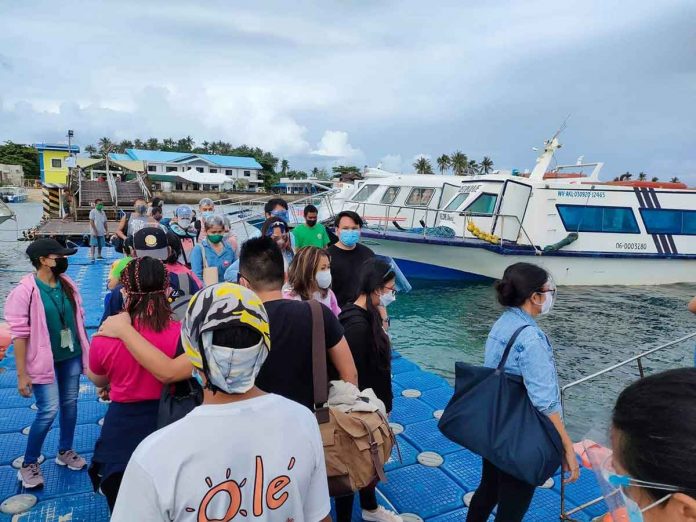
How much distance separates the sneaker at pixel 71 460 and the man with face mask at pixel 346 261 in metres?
2.26

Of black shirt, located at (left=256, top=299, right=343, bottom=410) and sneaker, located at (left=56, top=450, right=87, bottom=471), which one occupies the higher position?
black shirt, located at (left=256, top=299, right=343, bottom=410)

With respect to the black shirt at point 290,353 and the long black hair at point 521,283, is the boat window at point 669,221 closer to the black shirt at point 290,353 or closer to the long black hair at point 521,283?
the long black hair at point 521,283

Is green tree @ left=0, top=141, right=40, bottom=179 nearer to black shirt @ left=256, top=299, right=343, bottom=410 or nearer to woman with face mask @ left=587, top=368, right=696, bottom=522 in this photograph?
black shirt @ left=256, top=299, right=343, bottom=410

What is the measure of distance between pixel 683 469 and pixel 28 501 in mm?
3266

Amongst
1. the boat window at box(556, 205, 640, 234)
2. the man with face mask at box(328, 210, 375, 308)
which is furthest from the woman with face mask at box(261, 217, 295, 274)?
the boat window at box(556, 205, 640, 234)

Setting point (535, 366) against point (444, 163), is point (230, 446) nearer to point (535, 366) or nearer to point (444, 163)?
point (535, 366)

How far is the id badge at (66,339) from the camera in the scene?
2.99m

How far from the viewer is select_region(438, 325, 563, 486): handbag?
2074 millimetres

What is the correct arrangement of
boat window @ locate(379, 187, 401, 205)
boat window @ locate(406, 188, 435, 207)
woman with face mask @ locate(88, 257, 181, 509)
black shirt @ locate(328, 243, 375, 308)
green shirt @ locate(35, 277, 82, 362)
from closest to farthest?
woman with face mask @ locate(88, 257, 181, 509), green shirt @ locate(35, 277, 82, 362), black shirt @ locate(328, 243, 375, 308), boat window @ locate(406, 188, 435, 207), boat window @ locate(379, 187, 401, 205)

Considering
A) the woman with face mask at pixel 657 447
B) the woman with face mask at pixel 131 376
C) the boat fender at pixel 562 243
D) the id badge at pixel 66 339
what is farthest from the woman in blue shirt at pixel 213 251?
the boat fender at pixel 562 243

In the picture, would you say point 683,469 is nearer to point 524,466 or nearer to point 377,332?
point 524,466

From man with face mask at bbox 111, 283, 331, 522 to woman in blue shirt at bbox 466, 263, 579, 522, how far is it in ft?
3.73

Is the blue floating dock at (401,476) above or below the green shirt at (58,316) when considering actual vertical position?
below

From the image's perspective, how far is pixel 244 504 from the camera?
4.05ft
